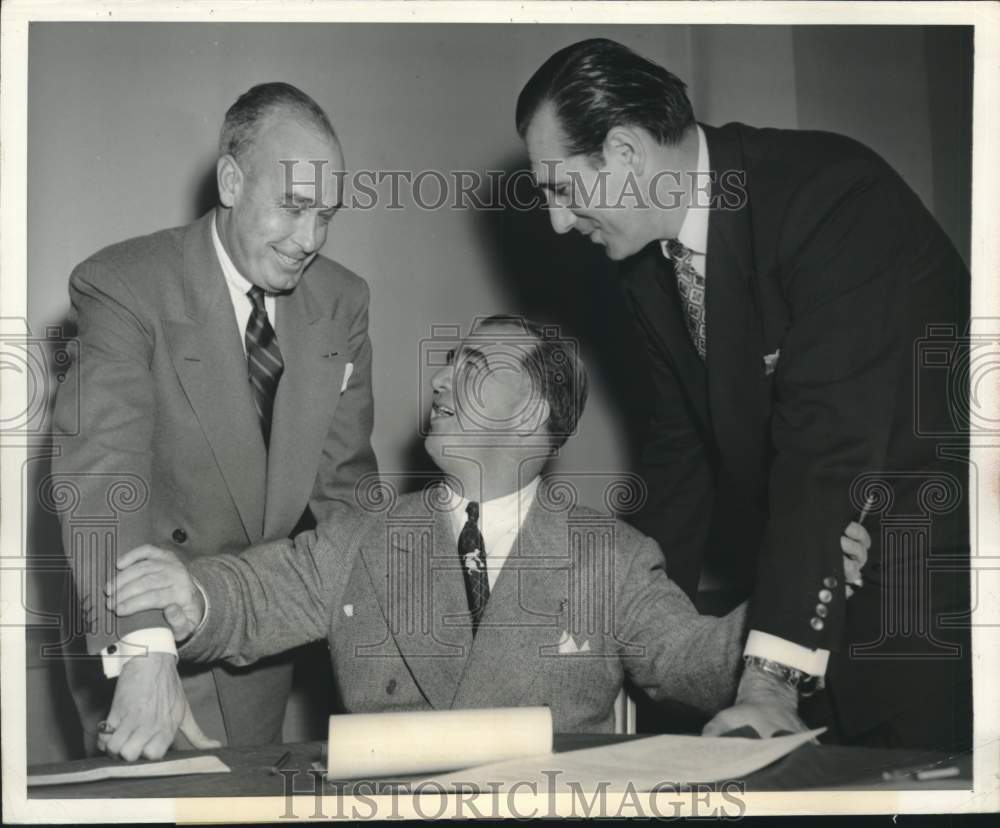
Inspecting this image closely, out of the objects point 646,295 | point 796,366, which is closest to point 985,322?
point 796,366

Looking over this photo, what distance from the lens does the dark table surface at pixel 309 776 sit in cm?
216

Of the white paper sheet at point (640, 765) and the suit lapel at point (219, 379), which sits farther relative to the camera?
the suit lapel at point (219, 379)

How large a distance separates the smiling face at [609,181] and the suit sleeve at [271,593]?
746mm

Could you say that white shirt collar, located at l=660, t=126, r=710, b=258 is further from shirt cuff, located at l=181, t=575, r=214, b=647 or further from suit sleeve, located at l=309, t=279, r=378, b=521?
shirt cuff, located at l=181, t=575, r=214, b=647

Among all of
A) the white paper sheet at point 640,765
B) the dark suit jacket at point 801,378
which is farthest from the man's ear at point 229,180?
the white paper sheet at point 640,765

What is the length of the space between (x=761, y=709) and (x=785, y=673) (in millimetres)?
83

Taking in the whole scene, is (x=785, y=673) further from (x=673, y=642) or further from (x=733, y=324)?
(x=733, y=324)

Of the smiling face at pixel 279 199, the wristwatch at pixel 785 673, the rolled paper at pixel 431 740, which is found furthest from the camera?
the smiling face at pixel 279 199

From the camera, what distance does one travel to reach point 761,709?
7.18 ft

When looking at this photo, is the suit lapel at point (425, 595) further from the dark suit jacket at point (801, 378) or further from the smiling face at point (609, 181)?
the smiling face at point (609, 181)

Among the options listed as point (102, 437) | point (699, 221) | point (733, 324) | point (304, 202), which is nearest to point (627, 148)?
point (699, 221)

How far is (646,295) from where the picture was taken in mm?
2539

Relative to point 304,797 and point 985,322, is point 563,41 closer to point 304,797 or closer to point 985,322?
point 985,322

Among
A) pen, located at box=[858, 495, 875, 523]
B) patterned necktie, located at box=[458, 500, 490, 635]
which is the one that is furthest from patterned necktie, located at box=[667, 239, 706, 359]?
patterned necktie, located at box=[458, 500, 490, 635]
